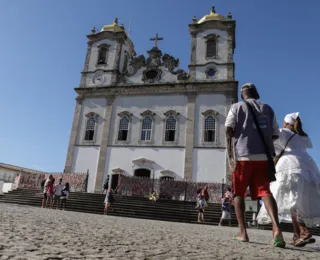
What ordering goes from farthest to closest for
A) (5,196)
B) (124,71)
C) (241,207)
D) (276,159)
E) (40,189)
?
(124,71), (40,189), (5,196), (276,159), (241,207)

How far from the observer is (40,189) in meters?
20.5

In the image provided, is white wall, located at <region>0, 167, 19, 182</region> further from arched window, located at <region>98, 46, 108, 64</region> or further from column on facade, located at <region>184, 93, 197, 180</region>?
column on facade, located at <region>184, 93, 197, 180</region>

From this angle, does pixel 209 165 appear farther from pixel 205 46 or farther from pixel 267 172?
pixel 267 172

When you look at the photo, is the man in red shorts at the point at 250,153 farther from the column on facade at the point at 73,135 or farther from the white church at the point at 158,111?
the column on facade at the point at 73,135

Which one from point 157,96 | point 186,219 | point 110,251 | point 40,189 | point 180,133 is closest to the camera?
point 110,251

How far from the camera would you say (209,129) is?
2212 cm

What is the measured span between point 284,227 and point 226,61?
48.5 ft

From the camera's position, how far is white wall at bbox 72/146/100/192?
2280 centimetres

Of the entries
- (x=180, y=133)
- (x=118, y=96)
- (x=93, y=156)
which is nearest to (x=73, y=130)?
(x=93, y=156)

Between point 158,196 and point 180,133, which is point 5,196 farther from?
point 180,133

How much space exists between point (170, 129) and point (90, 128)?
23.1 ft

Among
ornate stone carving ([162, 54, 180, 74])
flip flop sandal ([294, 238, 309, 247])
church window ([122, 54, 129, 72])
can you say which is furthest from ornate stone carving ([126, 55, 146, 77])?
flip flop sandal ([294, 238, 309, 247])

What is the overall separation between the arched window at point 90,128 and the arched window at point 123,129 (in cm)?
242

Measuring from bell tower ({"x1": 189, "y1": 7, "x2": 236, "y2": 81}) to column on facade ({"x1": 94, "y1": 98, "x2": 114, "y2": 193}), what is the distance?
768 centimetres
